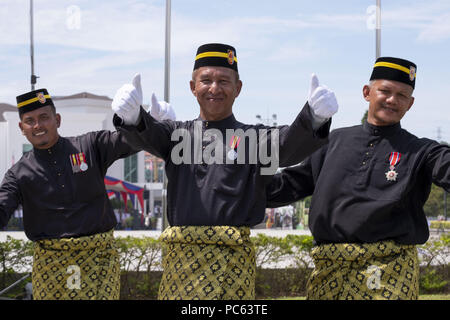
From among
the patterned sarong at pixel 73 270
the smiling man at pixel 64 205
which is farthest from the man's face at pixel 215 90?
the patterned sarong at pixel 73 270

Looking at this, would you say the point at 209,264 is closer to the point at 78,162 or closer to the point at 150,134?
the point at 150,134

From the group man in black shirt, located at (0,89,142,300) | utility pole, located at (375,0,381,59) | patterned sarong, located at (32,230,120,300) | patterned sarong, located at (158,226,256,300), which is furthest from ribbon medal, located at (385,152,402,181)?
utility pole, located at (375,0,381,59)

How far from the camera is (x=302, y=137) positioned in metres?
2.94

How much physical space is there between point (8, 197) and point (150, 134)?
4.77 feet

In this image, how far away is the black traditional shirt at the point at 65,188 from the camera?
413 centimetres

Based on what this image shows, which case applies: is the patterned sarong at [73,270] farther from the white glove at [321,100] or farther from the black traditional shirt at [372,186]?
the white glove at [321,100]

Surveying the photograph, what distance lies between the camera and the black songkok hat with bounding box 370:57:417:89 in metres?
3.57

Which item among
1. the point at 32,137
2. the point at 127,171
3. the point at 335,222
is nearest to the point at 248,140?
the point at 335,222

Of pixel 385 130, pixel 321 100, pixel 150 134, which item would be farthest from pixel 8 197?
pixel 385 130

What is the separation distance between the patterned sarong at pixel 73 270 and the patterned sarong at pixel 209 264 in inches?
43.3

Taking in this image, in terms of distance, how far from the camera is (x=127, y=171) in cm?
3775

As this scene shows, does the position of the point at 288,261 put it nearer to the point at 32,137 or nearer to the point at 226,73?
the point at 32,137

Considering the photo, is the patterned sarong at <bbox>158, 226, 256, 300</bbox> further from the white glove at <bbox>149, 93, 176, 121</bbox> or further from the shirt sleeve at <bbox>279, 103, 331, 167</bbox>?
the white glove at <bbox>149, 93, 176, 121</bbox>

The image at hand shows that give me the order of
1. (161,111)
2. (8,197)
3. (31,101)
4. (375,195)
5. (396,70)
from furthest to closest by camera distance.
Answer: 1. (31,101)
2. (8,197)
3. (161,111)
4. (396,70)
5. (375,195)
